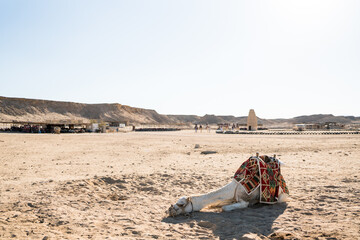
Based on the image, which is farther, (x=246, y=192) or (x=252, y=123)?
(x=252, y=123)

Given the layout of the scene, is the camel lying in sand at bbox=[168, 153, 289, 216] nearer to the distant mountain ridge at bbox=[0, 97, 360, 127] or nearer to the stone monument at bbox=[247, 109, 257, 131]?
the stone monument at bbox=[247, 109, 257, 131]

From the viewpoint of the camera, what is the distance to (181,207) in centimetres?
531

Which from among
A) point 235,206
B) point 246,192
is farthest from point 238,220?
point 246,192

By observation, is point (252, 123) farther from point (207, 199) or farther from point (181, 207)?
point (181, 207)

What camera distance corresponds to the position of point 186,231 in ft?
15.0

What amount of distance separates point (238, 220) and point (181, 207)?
3.94ft

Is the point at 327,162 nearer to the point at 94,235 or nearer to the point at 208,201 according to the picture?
the point at 208,201

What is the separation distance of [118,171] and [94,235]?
5605mm

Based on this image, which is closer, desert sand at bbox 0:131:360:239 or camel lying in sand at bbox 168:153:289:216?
desert sand at bbox 0:131:360:239

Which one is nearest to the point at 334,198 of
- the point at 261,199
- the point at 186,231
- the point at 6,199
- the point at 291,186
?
the point at 291,186

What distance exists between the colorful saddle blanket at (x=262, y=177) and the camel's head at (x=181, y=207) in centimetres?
121

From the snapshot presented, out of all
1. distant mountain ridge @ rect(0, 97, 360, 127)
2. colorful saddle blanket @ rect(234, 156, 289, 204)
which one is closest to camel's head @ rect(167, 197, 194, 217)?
colorful saddle blanket @ rect(234, 156, 289, 204)

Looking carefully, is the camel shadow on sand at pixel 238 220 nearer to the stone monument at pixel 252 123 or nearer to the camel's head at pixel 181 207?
the camel's head at pixel 181 207

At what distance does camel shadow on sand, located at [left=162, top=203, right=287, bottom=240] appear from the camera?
14.9 ft
